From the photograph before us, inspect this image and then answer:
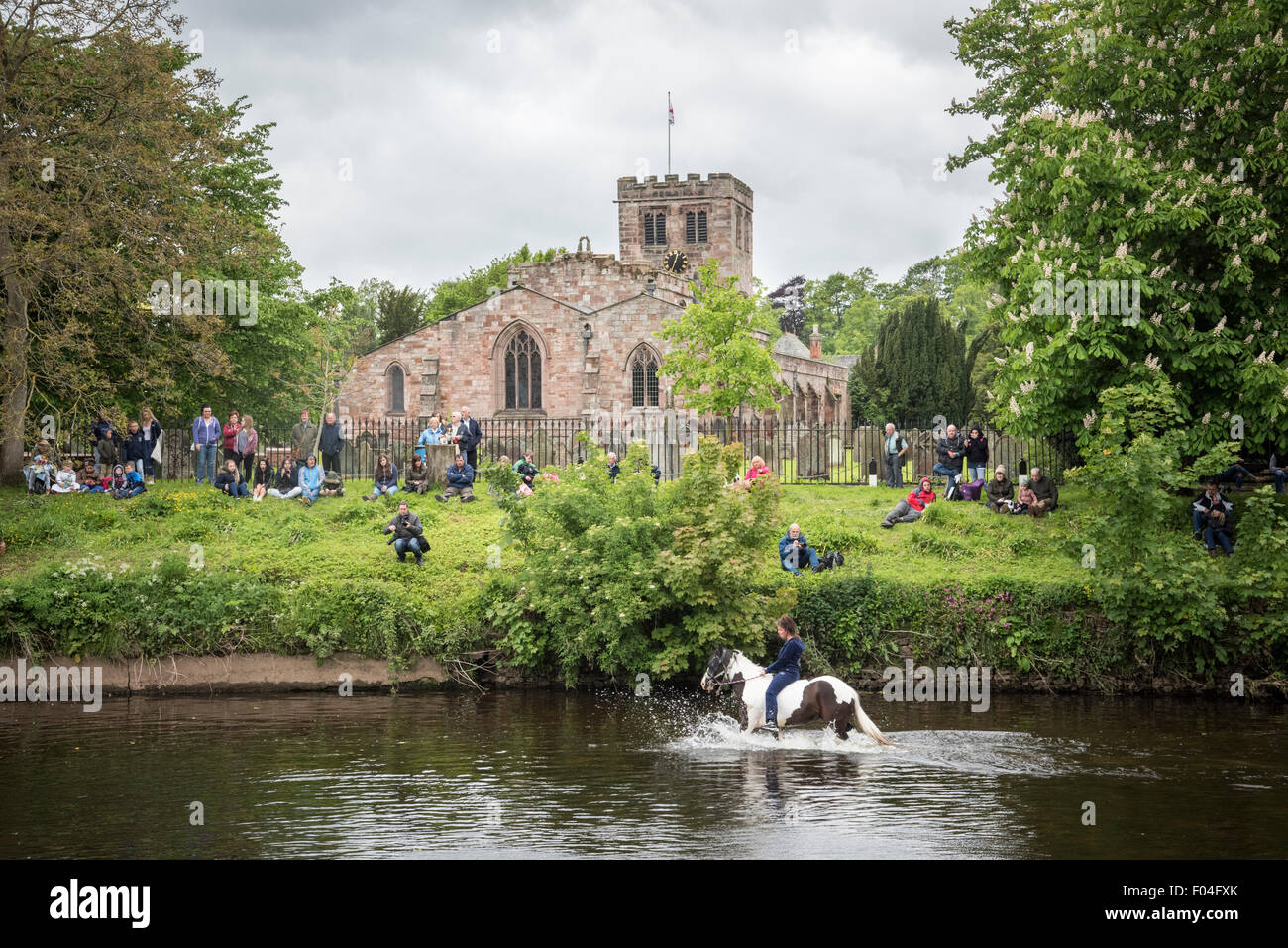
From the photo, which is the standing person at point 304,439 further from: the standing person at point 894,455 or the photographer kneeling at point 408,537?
the standing person at point 894,455

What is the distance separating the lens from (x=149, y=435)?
32.6m

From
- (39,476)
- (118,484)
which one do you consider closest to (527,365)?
(118,484)

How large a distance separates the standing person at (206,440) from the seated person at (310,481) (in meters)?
2.47

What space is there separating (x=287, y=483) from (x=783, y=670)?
1823 cm

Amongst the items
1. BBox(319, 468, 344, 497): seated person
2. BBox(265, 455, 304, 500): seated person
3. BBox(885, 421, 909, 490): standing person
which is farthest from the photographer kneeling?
BBox(885, 421, 909, 490): standing person

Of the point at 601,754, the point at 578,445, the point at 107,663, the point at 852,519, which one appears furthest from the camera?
the point at 578,445

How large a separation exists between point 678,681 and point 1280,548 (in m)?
11.0

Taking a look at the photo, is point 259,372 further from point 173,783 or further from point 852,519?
point 173,783

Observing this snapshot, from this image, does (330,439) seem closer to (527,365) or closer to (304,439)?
(304,439)

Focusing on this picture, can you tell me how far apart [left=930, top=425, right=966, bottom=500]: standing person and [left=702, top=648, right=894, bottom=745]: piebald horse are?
13.3m

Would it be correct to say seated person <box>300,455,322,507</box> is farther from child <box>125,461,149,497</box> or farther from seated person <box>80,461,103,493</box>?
seated person <box>80,461,103,493</box>
